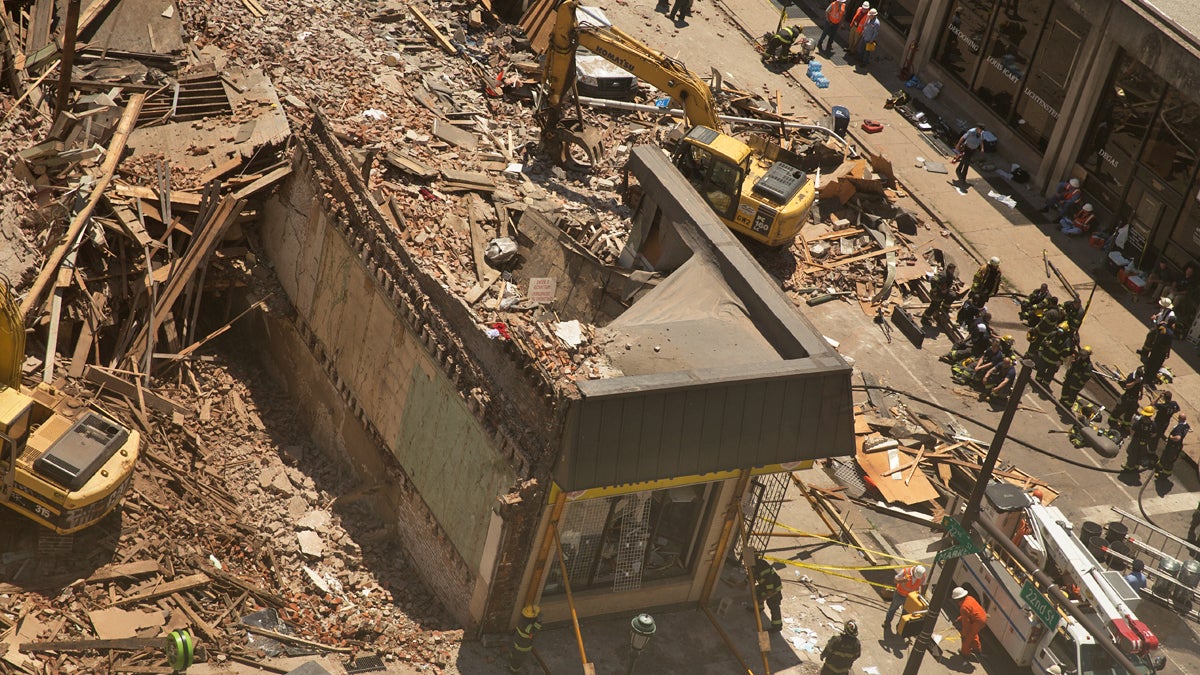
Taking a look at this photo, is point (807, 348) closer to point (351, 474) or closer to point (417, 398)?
point (417, 398)

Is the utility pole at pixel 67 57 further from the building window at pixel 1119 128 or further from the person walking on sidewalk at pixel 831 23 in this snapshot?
the building window at pixel 1119 128

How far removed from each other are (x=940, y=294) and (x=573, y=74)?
975 centimetres

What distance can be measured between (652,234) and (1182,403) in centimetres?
1378

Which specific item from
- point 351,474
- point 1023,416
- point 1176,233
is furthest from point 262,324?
point 1176,233

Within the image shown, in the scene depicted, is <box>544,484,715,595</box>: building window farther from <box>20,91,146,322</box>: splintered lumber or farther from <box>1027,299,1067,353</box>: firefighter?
<box>1027,299,1067,353</box>: firefighter

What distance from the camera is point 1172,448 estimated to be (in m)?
27.5

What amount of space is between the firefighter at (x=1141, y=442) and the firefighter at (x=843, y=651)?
967 centimetres

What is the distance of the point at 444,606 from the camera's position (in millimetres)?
22266

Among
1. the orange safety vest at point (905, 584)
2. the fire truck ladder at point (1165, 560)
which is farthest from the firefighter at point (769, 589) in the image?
the fire truck ladder at point (1165, 560)

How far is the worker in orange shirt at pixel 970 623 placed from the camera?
22844 millimetres

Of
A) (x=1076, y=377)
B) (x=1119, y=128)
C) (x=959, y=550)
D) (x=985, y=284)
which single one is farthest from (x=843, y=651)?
(x=1119, y=128)

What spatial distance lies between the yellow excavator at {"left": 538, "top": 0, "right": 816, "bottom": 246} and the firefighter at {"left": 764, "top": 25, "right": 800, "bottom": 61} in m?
Result: 9.26

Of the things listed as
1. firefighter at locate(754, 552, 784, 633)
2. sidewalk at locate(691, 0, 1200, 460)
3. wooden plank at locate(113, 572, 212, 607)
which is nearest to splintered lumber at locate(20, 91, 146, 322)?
wooden plank at locate(113, 572, 212, 607)

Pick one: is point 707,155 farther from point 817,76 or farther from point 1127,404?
point 817,76
